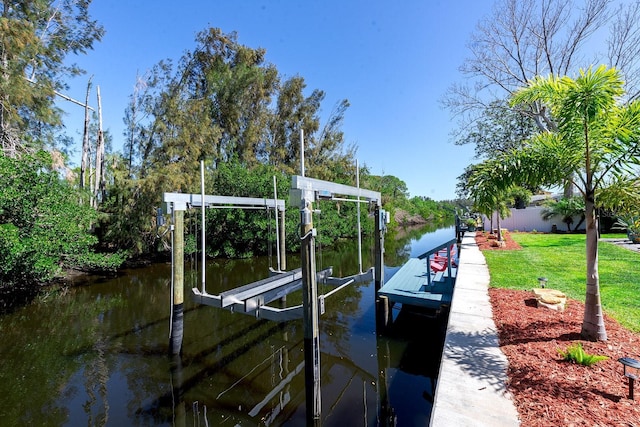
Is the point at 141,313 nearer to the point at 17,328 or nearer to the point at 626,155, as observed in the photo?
the point at 17,328

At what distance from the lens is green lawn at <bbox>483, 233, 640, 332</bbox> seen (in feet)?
17.9

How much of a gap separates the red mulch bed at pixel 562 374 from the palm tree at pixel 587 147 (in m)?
0.36

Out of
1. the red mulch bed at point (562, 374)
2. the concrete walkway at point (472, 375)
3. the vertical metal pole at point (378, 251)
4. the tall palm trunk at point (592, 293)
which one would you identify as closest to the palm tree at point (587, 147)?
the tall palm trunk at point (592, 293)

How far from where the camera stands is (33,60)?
36.3 ft

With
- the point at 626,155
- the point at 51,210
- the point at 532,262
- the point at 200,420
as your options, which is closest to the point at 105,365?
the point at 200,420

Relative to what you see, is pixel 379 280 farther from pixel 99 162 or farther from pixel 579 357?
pixel 99 162

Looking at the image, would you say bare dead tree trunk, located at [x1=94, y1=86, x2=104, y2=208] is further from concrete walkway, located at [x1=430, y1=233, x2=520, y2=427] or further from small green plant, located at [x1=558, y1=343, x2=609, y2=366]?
small green plant, located at [x1=558, y1=343, x2=609, y2=366]

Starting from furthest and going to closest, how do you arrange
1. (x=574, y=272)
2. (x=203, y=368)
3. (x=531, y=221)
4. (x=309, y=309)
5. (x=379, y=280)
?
(x=531, y=221), (x=574, y=272), (x=379, y=280), (x=203, y=368), (x=309, y=309)

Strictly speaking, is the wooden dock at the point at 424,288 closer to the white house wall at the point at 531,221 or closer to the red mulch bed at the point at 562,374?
the red mulch bed at the point at 562,374

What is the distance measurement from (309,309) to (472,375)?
84.9 inches

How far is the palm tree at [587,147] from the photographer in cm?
361

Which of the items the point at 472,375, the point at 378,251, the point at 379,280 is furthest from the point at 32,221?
the point at 472,375

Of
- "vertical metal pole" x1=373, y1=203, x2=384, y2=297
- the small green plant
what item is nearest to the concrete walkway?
the small green plant

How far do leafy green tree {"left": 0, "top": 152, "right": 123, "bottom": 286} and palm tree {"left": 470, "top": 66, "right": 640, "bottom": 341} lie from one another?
11.1 metres
